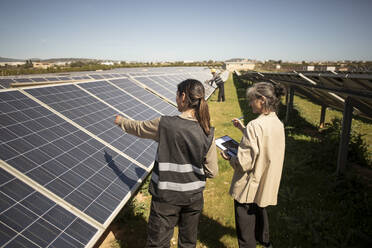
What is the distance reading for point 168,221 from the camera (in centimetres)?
259

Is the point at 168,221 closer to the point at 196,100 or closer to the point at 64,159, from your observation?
the point at 196,100

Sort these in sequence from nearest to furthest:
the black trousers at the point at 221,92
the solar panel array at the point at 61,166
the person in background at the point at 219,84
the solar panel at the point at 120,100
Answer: the solar panel array at the point at 61,166
the solar panel at the point at 120,100
the person in background at the point at 219,84
the black trousers at the point at 221,92

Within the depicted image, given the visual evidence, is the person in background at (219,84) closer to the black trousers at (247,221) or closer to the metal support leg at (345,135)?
the metal support leg at (345,135)

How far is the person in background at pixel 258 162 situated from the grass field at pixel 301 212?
136 centimetres

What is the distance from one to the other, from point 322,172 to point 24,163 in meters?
7.49

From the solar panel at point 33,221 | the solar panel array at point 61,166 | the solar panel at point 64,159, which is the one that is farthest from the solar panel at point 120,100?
the solar panel at point 33,221

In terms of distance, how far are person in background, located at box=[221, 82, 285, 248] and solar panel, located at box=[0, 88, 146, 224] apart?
185 centimetres

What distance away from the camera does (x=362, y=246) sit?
3.86 metres

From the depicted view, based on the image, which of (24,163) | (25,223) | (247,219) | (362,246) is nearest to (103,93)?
(24,163)

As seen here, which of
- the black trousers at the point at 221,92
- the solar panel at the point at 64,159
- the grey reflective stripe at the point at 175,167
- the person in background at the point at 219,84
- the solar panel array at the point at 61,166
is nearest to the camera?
the solar panel array at the point at 61,166

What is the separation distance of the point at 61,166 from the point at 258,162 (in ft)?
9.50

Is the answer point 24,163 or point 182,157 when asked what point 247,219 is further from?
point 24,163

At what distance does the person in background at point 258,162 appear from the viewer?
2662mm

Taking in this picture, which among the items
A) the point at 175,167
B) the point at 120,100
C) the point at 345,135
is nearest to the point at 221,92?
the point at 345,135
